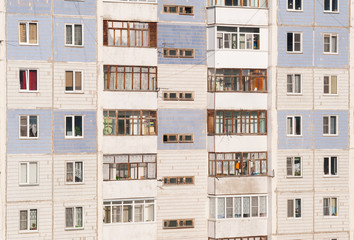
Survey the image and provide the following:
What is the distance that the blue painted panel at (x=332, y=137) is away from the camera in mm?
35594

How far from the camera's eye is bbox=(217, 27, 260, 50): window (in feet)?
114

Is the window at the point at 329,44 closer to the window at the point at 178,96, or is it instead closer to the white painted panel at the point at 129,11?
the window at the point at 178,96

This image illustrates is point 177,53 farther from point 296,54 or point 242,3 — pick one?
point 296,54

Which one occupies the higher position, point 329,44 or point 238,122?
point 329,44

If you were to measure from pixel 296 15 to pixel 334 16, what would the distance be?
268 centimetres

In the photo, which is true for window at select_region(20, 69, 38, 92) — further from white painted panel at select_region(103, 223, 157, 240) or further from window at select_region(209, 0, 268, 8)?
window at select_region(209, 0, 268, 8)

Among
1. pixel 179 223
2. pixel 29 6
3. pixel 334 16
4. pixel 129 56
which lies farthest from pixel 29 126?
pixel 334 16

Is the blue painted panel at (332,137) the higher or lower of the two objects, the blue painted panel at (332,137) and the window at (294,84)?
the lower

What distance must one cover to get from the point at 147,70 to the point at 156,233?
10248mm

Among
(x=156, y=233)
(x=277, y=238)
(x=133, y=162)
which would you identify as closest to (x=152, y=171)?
(x=133, y=162)

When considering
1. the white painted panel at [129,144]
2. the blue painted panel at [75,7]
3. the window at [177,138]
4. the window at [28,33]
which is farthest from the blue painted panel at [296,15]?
the window at [28,33]

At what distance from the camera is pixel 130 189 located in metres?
33.4

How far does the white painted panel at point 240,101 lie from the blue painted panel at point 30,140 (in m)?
10.6

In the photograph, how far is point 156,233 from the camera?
3388cm
